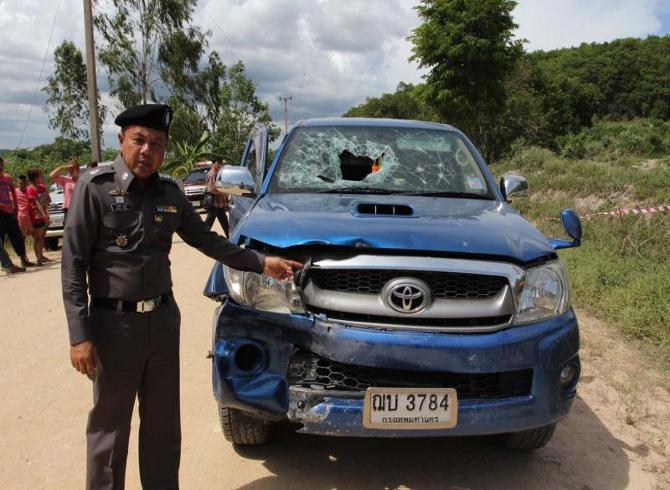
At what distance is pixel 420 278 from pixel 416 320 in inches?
6.8

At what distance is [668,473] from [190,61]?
3387 centimetres

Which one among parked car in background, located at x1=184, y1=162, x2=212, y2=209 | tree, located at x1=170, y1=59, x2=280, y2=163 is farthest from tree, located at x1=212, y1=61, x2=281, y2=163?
parked car in background, located at x1=184, y1=162, x2=212, y2=209

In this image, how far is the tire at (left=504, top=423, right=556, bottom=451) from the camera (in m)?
2.87

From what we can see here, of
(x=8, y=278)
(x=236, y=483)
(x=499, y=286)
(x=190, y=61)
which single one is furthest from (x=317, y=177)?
(x=190, y=61)

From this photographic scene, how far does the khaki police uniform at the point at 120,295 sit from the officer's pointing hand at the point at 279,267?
1.8 inches

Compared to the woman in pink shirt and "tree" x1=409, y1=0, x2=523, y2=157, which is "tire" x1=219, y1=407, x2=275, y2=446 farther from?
"tree" x1=409, y1=0, x2=523, y2=157

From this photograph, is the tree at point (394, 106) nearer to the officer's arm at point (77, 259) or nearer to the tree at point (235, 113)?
the tree at point (235, 113)

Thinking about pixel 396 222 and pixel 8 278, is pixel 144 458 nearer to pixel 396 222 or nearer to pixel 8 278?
pixel 396 222

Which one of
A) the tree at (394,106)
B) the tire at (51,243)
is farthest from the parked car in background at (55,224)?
the tree at (394,106)

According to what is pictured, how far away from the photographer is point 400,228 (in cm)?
249

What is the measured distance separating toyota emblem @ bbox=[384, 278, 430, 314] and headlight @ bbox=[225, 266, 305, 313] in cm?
37

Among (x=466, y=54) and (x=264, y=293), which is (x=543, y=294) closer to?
(x=264, y=293)

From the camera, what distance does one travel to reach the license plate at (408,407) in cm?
230

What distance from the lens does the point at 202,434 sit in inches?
126
